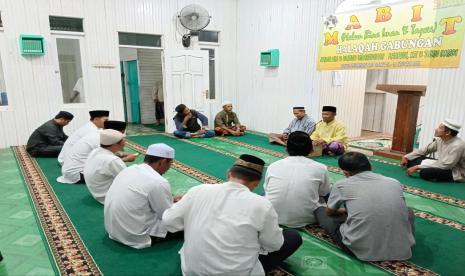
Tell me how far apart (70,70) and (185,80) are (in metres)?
2.25

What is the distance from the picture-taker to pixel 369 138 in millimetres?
6527

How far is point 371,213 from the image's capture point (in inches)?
72.6

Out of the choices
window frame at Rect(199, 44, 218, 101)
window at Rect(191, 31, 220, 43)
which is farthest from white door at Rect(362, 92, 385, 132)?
window at Rect(191, 31, 220, 43)

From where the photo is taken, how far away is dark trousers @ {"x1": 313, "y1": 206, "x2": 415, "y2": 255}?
212 cm

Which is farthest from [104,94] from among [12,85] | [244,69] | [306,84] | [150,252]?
[150,252]

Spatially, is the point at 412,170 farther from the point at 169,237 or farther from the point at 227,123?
the point at 227,123

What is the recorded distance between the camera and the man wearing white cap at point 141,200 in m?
1.99

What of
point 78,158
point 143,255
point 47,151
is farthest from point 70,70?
point 143,255

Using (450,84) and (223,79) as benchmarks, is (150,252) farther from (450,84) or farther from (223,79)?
(223,79)

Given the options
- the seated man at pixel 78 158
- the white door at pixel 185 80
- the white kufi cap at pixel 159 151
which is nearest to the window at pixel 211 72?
the white door at pixel 185 80

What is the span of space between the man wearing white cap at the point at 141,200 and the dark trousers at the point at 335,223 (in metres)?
1.09

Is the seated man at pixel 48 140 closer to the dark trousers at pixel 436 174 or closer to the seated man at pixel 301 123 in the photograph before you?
the seated man at pixel 301 123

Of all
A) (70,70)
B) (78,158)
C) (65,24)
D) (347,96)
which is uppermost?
(65,24)

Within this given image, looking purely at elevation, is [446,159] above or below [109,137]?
below
